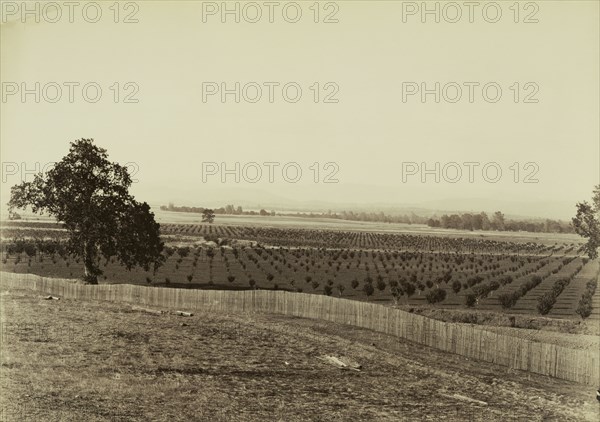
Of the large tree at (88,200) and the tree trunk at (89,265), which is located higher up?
the large tree at (88,200)

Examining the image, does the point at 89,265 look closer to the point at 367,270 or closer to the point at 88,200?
the point at 88,200

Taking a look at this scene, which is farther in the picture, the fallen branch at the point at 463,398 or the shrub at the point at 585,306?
the shrub at the point at 585,306

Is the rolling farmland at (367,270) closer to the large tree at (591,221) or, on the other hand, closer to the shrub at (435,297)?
the shrub at (435,297)

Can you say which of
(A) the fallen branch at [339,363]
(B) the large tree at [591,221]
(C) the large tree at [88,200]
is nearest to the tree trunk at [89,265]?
(C) the large tree at [88,200]

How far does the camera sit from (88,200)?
4894cm

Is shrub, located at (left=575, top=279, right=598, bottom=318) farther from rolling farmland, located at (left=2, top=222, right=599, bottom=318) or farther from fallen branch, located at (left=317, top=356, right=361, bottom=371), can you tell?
fallen branch, located at (left=317, top=356, right=361, bottom=371)

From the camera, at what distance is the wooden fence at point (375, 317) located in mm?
23672

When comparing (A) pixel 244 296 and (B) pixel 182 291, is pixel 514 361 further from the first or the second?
(B) pixel 182 291

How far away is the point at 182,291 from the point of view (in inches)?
1453

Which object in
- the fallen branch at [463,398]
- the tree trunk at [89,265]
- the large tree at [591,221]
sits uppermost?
the large tree at [591,221]

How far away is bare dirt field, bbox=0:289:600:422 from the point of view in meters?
16.9

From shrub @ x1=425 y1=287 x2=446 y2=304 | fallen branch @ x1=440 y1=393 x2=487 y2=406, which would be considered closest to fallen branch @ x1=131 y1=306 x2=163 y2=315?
fallen branch @ x1=440 y1=393 x2=487 y2=406

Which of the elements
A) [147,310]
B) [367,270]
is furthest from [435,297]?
[367,270]

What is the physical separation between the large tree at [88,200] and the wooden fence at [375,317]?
7.62 metres
